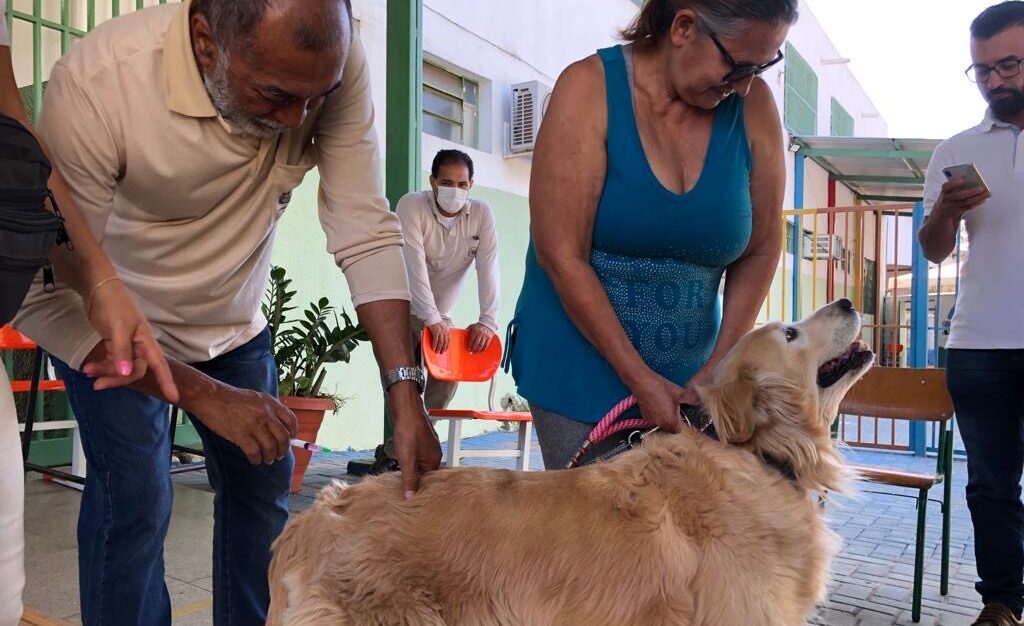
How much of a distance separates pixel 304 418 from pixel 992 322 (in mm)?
3897

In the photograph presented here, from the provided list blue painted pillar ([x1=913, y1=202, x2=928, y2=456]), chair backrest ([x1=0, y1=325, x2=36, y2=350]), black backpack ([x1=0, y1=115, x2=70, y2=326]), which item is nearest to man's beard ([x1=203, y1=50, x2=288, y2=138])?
black backpack ([x1=0, y1=115, x2=70, y2=326])

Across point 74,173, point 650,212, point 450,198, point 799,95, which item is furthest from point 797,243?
point 799,95

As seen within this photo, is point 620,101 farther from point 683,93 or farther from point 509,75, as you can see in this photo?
point 509,75

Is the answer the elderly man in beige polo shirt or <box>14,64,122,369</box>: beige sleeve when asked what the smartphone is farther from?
<box>14,64,122,369</box>: beige sleeve

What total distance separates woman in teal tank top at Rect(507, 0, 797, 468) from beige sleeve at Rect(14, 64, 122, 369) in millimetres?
953

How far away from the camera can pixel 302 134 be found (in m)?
2.04

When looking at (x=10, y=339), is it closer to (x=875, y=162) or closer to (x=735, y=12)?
(x=735, y=12)

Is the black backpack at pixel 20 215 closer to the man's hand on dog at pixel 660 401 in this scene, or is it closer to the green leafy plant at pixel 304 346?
the man's hand on dog at pixel 660 401

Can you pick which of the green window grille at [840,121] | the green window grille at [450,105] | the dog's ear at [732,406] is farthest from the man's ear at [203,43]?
the green window grille at [840,121]

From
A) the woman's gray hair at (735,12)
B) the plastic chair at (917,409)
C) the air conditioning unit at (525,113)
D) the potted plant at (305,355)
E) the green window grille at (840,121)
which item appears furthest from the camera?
the green window grille at (840,121)

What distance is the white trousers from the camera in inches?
50.3

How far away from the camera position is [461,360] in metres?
5.89

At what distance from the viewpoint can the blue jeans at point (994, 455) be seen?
3.18m

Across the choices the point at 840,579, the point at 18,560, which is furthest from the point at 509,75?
the point at 18,560
